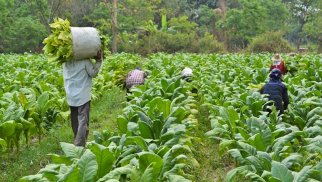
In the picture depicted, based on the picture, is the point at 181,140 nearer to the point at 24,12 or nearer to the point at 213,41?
the point at 213,41

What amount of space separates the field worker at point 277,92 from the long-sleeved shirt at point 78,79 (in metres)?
3.14

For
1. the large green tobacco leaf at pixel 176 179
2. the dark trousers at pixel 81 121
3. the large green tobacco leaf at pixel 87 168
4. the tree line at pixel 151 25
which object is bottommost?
the tree line at pixel 151 25

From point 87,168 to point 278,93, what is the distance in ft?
16.2

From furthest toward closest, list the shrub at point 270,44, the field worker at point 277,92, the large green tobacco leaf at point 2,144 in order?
1. the shrub at point 270,44
2. the field worker at point 277,92
3. the large green tobacco leaf at point 2,144

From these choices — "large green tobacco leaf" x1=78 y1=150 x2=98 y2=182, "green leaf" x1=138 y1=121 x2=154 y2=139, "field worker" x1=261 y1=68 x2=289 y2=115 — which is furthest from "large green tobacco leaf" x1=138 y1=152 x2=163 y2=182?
"field worker" x1=261 y1=68 x2=289 y2=115

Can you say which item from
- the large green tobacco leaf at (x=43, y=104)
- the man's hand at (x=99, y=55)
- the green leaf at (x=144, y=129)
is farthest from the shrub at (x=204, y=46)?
the green leaf at (x=144, y=129)

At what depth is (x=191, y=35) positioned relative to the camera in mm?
39062

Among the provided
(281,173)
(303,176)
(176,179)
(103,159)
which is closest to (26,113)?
(103,159)

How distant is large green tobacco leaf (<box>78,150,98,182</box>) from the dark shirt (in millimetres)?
4816

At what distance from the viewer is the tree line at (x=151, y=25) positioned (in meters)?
37.9

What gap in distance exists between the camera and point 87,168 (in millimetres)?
3926

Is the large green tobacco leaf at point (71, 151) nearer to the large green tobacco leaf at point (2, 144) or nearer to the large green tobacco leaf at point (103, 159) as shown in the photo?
the large green tobacco leaf at point (103, 159)

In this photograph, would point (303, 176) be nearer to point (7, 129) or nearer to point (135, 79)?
point (7, 129)

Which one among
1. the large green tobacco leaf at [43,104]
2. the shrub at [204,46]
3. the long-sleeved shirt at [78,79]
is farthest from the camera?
the shrub at [204,46]
